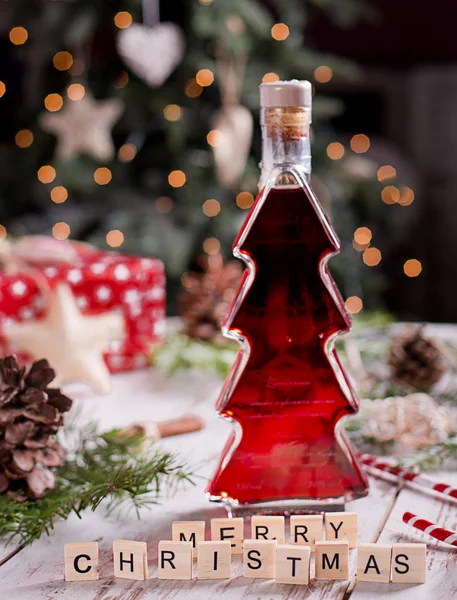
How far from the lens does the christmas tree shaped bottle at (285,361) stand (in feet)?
2.27

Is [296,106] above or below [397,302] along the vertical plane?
above

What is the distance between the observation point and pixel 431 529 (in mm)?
667

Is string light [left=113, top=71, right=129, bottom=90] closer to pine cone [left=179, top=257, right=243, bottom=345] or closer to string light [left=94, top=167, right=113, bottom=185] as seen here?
string light [left=94, top=167, right=113, bottom=185]

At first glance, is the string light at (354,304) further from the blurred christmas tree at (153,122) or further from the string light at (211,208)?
the string light at (211,208)

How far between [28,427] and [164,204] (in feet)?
5.33

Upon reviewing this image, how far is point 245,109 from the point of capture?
2180mm

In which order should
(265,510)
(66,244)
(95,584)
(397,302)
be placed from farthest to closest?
1. (397,302)
2. (66,244)
3. (265,510)
4. (95,584)

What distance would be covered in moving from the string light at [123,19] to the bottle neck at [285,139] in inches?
60.8

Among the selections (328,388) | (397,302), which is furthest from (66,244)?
(397,302)

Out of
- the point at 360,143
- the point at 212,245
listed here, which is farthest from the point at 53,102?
the point at 360,143

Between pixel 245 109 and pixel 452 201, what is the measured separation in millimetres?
1595

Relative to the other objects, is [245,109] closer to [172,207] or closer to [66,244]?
[172,207]

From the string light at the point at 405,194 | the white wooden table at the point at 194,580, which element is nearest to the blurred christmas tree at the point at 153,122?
the string light at the point at 405,194

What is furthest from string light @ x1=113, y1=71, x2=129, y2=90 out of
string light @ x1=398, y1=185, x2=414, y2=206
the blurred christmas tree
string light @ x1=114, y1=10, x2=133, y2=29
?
string light @ x1=398, y1=185, x2=414, y2=206
